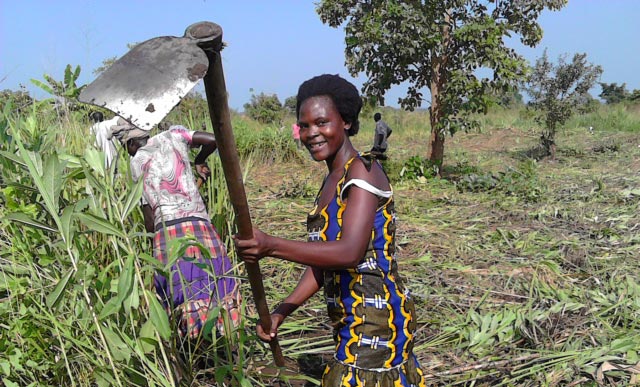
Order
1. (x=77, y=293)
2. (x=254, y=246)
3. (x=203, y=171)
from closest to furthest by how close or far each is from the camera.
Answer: (x=254, y=246)
(x=77, y=293)
(x=203, y=171)

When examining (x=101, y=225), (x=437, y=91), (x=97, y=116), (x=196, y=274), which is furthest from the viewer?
(x=437, y=91)

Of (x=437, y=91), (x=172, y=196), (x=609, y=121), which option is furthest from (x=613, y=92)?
(x=172, y=196)

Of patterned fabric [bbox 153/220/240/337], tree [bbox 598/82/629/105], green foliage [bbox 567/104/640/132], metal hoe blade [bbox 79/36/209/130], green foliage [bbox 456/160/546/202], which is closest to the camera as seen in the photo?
metal hoe blade [bbox 79/36/209/130]

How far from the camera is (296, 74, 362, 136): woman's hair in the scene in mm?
1381

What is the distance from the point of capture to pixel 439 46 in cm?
712

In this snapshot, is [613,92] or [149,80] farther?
[613,92]

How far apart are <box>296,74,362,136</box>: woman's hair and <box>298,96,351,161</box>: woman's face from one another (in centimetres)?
1

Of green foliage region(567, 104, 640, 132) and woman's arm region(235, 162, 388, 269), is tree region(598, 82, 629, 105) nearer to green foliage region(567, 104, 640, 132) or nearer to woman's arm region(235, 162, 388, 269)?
green foliage region(567, 104, 640, 132)

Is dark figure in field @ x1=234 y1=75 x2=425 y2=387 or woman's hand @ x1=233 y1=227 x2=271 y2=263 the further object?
dark figure in field @ x1=234 y1=75 x2=425 y2=387

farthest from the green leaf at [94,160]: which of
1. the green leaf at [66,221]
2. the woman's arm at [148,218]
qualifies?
the woman's arm at [148,218]

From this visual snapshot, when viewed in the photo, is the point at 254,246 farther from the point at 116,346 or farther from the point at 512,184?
the point at 512,184

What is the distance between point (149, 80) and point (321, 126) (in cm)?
61

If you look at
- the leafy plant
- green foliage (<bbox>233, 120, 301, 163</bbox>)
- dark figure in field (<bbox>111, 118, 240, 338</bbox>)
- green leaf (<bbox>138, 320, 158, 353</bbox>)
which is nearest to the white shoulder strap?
green leaf (<bbox>138, 320, 158, 353</bbox>)

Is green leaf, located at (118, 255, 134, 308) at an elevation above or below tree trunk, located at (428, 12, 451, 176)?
below
